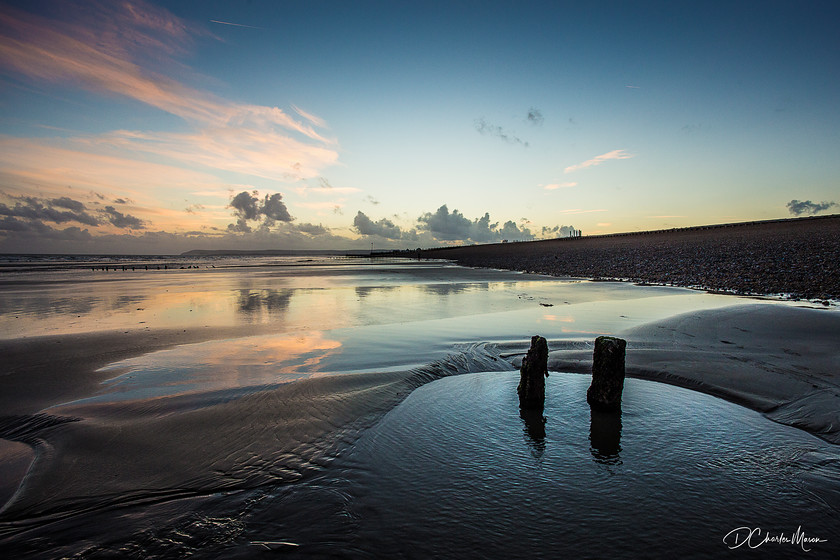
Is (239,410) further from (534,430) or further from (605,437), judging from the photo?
(605,437)

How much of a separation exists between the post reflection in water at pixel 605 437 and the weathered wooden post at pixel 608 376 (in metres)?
0.16

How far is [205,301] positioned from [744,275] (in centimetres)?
3000

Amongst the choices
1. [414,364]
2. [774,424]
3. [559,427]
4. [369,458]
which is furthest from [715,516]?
[414,364]

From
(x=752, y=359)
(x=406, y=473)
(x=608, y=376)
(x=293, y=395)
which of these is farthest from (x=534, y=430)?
→ (x=752, y=359)

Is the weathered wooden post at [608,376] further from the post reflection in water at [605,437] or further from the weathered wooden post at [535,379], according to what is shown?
the weathered wooden post at [535,379]

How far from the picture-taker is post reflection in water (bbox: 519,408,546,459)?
16.1ft

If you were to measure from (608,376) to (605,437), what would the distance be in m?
1.09

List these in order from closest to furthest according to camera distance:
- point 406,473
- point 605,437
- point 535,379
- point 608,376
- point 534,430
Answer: point 406,473, point 605,437, point 534,430, point 608,376, point 535,379

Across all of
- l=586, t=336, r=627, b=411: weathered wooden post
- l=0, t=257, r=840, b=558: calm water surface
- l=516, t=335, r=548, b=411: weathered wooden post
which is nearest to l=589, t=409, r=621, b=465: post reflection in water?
l=0, t=257, r=840, b=558: calm water surface

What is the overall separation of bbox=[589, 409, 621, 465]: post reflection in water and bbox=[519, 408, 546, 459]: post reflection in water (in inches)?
24.3

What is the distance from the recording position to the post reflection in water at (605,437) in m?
4.69

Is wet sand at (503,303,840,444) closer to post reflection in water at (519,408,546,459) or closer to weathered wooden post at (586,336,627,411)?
weathered wooden post at (586,336,627,411)

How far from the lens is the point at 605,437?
5160mm

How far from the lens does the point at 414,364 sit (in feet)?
27.5
